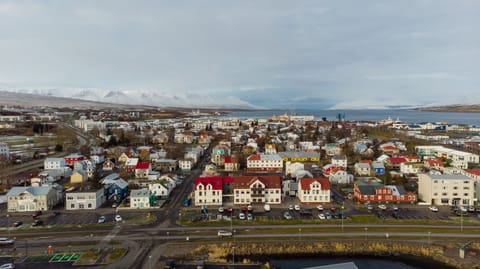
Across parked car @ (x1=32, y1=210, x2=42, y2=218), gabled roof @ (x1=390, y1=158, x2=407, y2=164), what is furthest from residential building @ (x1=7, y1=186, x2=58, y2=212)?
gabled roof @ (x1=390, y1=158, x2=407, y2=164)

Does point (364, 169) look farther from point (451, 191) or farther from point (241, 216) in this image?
point (241, 216)

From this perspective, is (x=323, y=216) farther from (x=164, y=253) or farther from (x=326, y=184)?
(x=164, y=253)

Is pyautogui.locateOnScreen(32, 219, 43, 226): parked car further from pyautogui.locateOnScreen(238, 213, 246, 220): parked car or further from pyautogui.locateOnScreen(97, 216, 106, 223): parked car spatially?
pyautogui.locateOnScreen(238, 213, 246, 220): parked car

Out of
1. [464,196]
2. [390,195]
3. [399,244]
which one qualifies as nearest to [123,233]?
[399,244]

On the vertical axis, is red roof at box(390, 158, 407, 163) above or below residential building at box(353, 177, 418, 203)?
above

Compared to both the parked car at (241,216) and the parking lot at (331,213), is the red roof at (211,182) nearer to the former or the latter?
the parking lot at (331,213)

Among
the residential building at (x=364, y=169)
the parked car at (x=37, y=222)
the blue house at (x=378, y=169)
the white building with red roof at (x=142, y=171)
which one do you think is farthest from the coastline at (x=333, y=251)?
the white building with red roof at (x=142, y=171)

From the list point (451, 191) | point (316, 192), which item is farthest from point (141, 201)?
point (451, 191)
